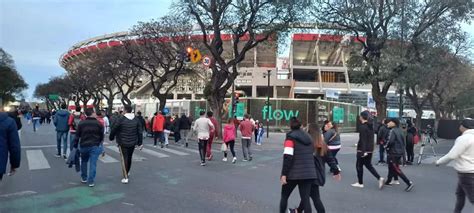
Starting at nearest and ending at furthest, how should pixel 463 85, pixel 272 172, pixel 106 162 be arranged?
pixel 272 172, pixel 106 162, pixel 463 85

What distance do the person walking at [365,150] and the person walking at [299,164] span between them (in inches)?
153

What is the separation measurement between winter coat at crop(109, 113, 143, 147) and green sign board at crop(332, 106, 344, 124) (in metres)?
32.6

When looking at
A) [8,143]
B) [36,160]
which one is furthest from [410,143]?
[8,143]

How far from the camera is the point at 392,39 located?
23.2 metres

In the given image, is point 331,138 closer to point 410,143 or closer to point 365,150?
point 365,150

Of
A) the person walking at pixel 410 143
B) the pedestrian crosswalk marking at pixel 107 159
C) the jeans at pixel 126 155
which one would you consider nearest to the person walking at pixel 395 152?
the jeans at pixel 126 155

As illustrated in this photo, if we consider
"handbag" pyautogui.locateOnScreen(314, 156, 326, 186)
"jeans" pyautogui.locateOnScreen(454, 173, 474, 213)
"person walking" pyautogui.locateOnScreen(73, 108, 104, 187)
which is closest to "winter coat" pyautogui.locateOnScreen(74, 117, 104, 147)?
"person walking" pyautogui.locateOnScreen(73, 108, 104, 187)

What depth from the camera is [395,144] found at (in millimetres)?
9523

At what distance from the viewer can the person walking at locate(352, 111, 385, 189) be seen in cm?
922

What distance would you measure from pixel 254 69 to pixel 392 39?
53.7 meters

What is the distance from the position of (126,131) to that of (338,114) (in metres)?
33.9

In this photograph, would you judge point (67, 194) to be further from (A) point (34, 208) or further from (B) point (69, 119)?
(B) point (69, 119)

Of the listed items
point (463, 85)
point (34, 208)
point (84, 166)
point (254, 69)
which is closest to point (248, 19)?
point (84, 166)

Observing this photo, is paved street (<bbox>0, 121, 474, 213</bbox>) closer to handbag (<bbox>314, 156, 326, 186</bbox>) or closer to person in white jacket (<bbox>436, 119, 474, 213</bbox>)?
handbag (<bbox>314, 156, 326, 186</bbox>)
